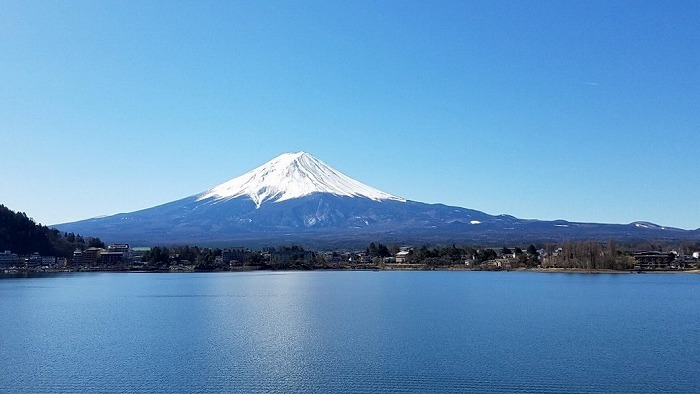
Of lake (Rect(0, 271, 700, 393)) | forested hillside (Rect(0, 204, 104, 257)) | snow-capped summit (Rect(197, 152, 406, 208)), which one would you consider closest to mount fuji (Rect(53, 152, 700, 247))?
snow-capped summit (Rect(197, 152, 406, 208))

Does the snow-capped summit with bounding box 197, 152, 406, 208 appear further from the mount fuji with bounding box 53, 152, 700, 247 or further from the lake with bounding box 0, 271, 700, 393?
the lake with bounding box 0, 271, 700, 393

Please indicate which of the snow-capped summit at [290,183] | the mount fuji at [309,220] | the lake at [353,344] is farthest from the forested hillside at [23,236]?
the snow-capped summit at [290,183]

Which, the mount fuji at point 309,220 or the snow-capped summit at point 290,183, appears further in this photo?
the snow-capped summit at point 290,183

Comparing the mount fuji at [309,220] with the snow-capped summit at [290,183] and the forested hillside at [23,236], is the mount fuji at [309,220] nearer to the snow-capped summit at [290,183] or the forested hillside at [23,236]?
the snow-capped summit at [290,183]

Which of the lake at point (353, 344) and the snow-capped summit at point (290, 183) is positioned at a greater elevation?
the snow-capped summit at point (290, 183)

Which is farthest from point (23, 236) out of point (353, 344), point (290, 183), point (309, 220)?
point (290, 183)
